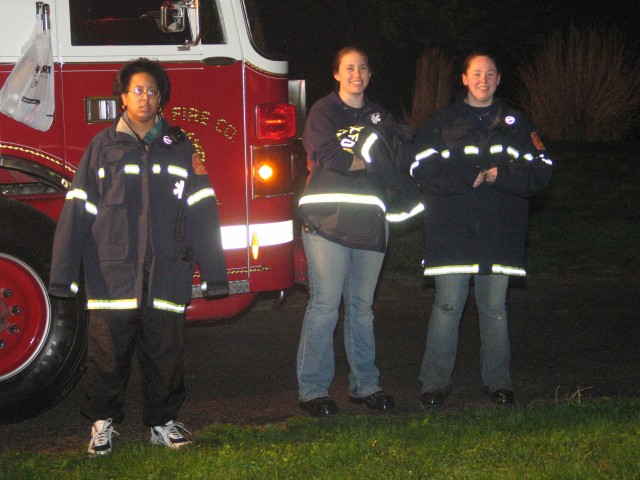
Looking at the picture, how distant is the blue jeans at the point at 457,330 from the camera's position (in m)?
5.70

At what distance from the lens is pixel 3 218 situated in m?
5.30

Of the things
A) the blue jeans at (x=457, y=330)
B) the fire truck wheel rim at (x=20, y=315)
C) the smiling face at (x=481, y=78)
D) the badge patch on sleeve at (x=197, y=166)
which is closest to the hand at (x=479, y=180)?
the smiling face at (x=481, y=78)

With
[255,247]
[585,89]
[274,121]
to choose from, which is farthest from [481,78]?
[585,89]

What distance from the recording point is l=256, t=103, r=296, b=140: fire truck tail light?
587 centimetres

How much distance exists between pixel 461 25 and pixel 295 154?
56.6 ft

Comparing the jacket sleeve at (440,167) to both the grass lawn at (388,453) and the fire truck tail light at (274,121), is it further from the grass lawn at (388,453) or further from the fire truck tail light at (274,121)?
the grass lawn at (388,453)

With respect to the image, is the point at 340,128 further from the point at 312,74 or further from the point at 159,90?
the point at 312,74

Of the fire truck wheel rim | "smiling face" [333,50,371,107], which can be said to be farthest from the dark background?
the fire truck wheel rim

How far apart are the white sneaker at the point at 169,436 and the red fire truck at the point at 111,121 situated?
2.27ft

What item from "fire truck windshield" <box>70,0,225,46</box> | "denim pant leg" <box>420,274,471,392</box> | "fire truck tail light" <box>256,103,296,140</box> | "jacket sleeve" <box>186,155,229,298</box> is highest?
"fire truck windshield" <box>70,0,225,46</box>

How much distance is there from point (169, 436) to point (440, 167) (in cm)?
187

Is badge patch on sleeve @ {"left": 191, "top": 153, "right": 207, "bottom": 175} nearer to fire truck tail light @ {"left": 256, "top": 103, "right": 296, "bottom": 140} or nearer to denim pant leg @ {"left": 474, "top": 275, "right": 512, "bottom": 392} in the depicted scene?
fire truck tail light @ {"left": 256, "top": 103, "right": 296, "bottom": 140}

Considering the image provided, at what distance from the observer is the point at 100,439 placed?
488 centimetres

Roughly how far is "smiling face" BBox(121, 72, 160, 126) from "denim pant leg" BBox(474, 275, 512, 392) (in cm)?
198
